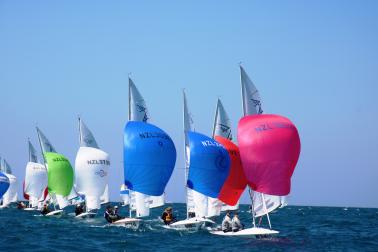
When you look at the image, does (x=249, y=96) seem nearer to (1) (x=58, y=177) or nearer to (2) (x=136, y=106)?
(2) (x=136, y=106)

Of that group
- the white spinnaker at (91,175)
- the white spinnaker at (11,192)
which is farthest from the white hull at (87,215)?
the white spinnaker at (11,192)

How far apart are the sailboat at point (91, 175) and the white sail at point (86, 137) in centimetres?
218

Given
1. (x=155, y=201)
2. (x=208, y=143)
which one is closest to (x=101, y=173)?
(x=155, y=201)

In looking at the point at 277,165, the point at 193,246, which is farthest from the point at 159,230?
the point at 277,165

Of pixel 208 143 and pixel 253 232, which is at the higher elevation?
pixel 208 143

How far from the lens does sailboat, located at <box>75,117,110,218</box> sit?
47.5 m

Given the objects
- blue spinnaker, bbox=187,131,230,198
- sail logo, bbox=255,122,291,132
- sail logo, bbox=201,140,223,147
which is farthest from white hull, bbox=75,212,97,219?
sail logo, bbox=255,122,291,132

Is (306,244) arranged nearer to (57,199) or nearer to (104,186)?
(104,186)

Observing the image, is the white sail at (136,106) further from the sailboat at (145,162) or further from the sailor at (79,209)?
the sailor at (79,209)

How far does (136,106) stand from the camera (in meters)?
42.7

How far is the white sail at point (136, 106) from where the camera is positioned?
42406 millimetres

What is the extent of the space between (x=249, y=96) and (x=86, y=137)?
71.5ft

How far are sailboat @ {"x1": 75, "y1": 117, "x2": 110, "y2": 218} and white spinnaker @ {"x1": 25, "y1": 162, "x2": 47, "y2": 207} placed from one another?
19139 mm

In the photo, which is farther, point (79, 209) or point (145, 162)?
point (79, 209)
